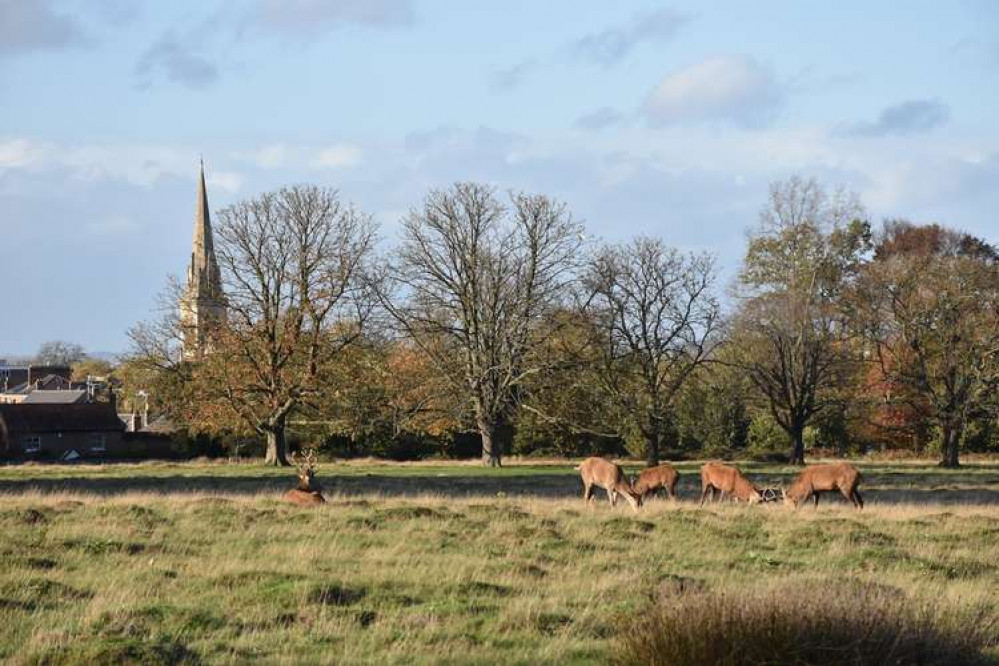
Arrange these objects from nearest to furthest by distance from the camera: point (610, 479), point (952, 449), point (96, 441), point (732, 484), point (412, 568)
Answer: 1. point (412, 568)
2. point (610, 479)
3. point (732, 484)
4. point (952, 449)
5. point (96, 441)

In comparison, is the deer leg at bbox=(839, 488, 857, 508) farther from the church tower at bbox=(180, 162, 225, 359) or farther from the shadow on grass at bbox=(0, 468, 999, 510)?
the church tower at bbox=(180, 162, 225, 359)

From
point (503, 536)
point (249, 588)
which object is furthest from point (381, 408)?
point (249, 588)

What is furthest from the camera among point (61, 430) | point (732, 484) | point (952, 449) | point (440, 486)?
point (61, 430)

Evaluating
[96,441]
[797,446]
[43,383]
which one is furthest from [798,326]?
[43,383]

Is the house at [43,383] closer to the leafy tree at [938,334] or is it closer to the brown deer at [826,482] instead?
the leafy tree at [938,334]

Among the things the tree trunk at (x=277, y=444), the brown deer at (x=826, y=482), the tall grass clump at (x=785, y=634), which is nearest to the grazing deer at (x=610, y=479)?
the brown deer at (x=826, y=482)

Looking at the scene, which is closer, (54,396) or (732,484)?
(732,484)

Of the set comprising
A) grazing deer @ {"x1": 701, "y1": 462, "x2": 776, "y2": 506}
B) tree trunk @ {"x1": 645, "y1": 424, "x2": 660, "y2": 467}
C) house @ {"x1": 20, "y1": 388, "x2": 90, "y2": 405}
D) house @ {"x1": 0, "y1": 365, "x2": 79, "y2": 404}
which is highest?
house @ {"x1": 0, "y1": 365, "x2": 79, "y2": 404}

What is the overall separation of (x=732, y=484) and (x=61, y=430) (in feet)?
160

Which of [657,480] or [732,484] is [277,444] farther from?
[732,484]

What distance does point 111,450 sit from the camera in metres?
63.2

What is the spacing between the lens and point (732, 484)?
2583cm

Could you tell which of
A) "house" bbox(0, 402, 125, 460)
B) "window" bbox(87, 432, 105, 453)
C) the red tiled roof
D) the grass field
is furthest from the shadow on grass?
the red tiled roof

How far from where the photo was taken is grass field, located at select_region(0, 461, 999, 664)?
993 centimetres
